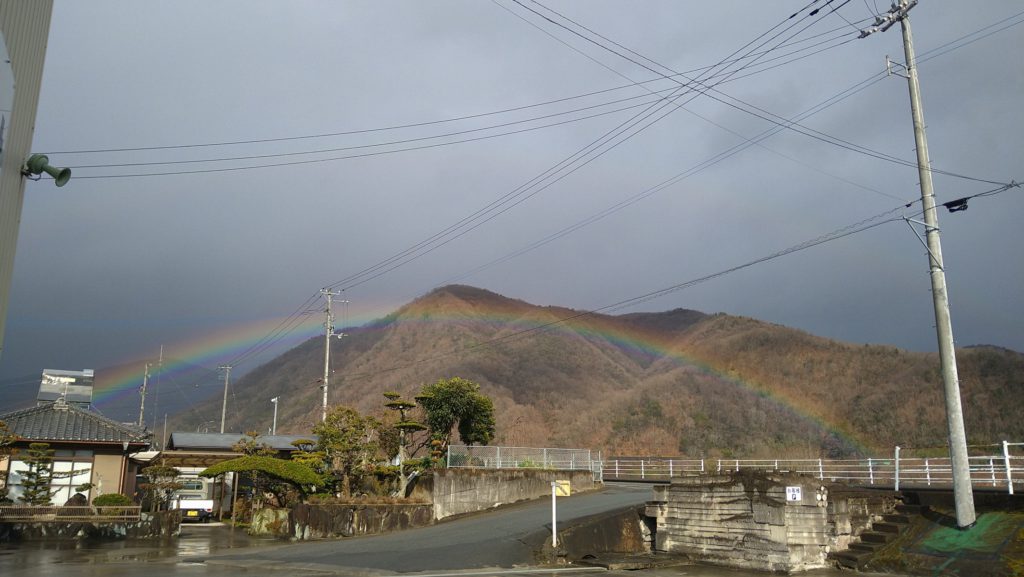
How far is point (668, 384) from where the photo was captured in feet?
246

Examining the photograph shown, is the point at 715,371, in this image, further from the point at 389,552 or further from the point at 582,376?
the point at 389,552

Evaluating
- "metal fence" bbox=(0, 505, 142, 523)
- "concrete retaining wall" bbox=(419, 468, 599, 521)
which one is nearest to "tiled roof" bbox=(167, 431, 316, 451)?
"metal fence" bbox=(0, 505, 142, 523)

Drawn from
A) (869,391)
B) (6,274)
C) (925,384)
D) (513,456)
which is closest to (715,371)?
(869,391)

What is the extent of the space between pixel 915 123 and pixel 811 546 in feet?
32.6

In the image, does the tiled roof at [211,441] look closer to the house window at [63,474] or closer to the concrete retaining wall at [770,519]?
the house window at [63,474]

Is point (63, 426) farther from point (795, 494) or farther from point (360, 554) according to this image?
point (795, 494)

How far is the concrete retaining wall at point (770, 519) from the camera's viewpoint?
15.3m

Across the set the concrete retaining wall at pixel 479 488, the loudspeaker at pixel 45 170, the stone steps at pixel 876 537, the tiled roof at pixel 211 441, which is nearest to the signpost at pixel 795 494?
the stone steps at pixel 876 537

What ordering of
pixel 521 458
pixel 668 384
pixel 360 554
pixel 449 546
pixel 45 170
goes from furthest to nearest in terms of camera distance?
pixel 668 384, pixel 521 458, pixel 449 546, pixel 360 554, pixel 45 170

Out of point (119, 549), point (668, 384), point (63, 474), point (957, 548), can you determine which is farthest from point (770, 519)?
point (668, 384)

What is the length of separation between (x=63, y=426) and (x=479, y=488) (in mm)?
19441

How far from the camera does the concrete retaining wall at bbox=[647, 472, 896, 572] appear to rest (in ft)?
50.2

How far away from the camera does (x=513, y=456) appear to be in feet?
94.8

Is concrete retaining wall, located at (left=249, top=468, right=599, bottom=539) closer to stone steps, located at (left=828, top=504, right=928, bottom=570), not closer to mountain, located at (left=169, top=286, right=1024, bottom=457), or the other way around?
stone steps, located at (left=828, top=504, right=928, bottom=570)
